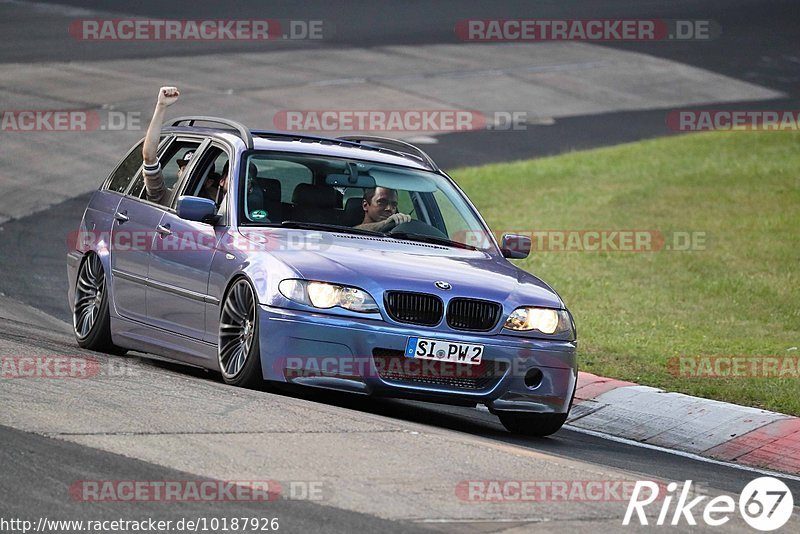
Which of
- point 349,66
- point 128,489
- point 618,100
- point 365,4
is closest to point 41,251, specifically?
point 128,489

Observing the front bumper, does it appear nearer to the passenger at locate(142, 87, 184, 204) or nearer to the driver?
the driver

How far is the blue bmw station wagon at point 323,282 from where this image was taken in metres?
8.88

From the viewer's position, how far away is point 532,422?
32.2ft

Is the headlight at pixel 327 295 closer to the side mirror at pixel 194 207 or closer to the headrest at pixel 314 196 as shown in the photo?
the side mirror at pixel 194 207

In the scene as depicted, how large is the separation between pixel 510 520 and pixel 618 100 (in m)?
26.2

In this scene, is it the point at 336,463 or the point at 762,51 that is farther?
the point at 762,51

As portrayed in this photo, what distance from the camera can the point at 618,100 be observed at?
3206 centimetres

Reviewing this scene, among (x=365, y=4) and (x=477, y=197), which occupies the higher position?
(x=365, y=4)

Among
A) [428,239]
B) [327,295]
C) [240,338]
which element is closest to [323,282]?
[327,295]

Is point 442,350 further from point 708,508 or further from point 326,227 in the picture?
point 708,508

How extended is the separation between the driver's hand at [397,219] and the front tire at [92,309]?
2217 mm

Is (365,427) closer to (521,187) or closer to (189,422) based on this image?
(189,422)

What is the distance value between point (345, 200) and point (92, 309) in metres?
2.27

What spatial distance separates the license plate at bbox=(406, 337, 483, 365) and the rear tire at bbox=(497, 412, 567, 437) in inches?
33.2
